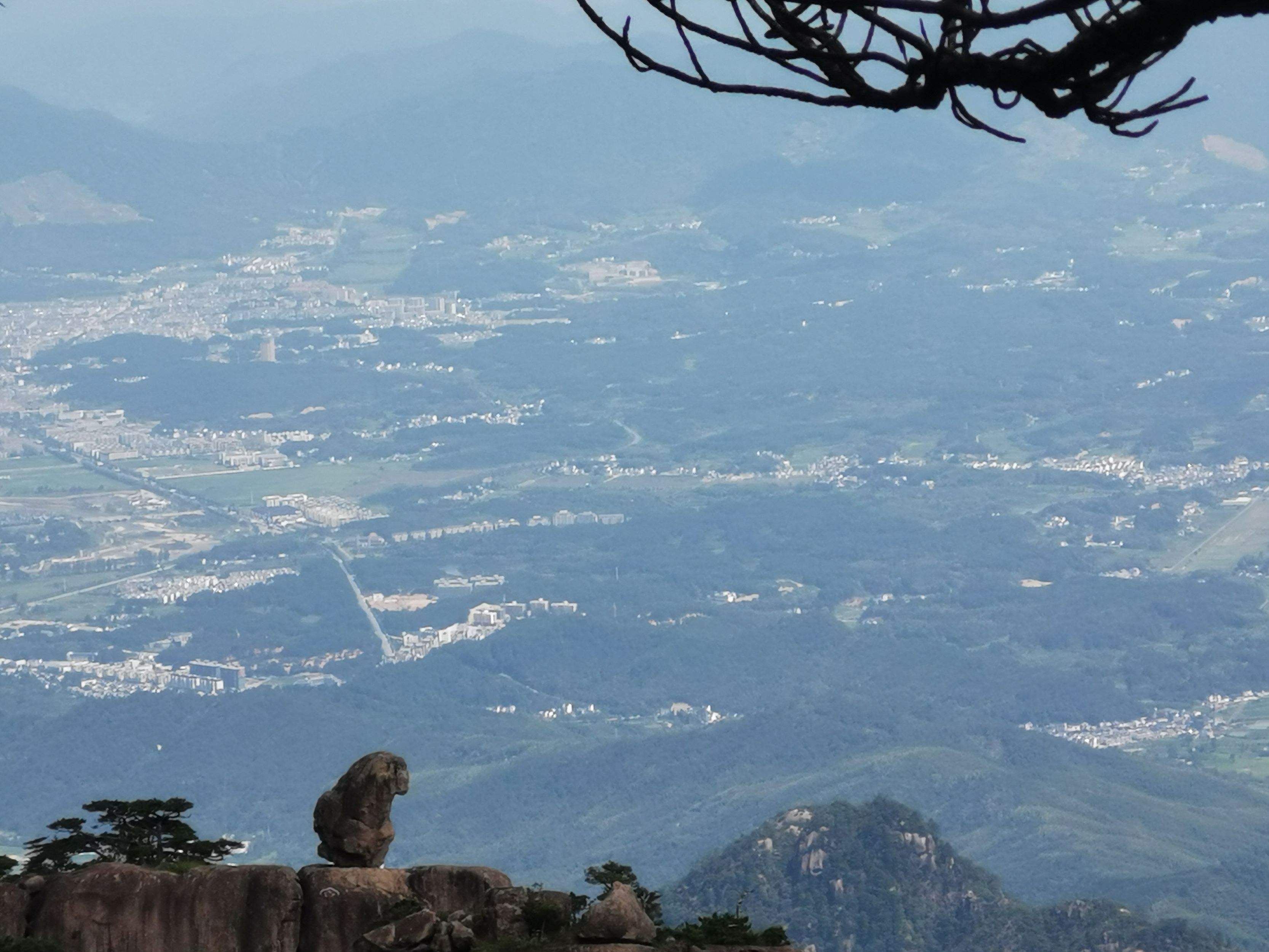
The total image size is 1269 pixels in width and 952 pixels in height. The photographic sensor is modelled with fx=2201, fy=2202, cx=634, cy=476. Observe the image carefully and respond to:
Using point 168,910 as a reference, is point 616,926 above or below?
below

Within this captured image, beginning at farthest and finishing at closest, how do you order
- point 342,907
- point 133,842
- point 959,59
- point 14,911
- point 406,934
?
point 133,842 → point 342,907 → point 14,911 → point 406,934 → point 959,59

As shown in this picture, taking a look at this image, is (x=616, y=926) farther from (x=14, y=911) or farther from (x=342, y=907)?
(x=14, y=911)

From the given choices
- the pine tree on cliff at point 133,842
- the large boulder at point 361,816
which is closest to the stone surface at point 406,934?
the large boulder at point 361,816

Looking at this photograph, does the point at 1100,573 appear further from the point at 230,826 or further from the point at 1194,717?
the point at 230,826

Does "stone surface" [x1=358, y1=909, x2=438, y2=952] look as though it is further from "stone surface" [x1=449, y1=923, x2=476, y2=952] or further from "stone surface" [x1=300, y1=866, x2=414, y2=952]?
"stone surface" [x1=300, y1=866, x2=414, y2=952]

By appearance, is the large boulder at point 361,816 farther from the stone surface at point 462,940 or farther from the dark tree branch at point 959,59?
the dark tree branch at point 959,59

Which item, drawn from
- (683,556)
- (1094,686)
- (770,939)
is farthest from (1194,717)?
(770,939)

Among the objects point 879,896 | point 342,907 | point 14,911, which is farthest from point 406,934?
point 879,896
